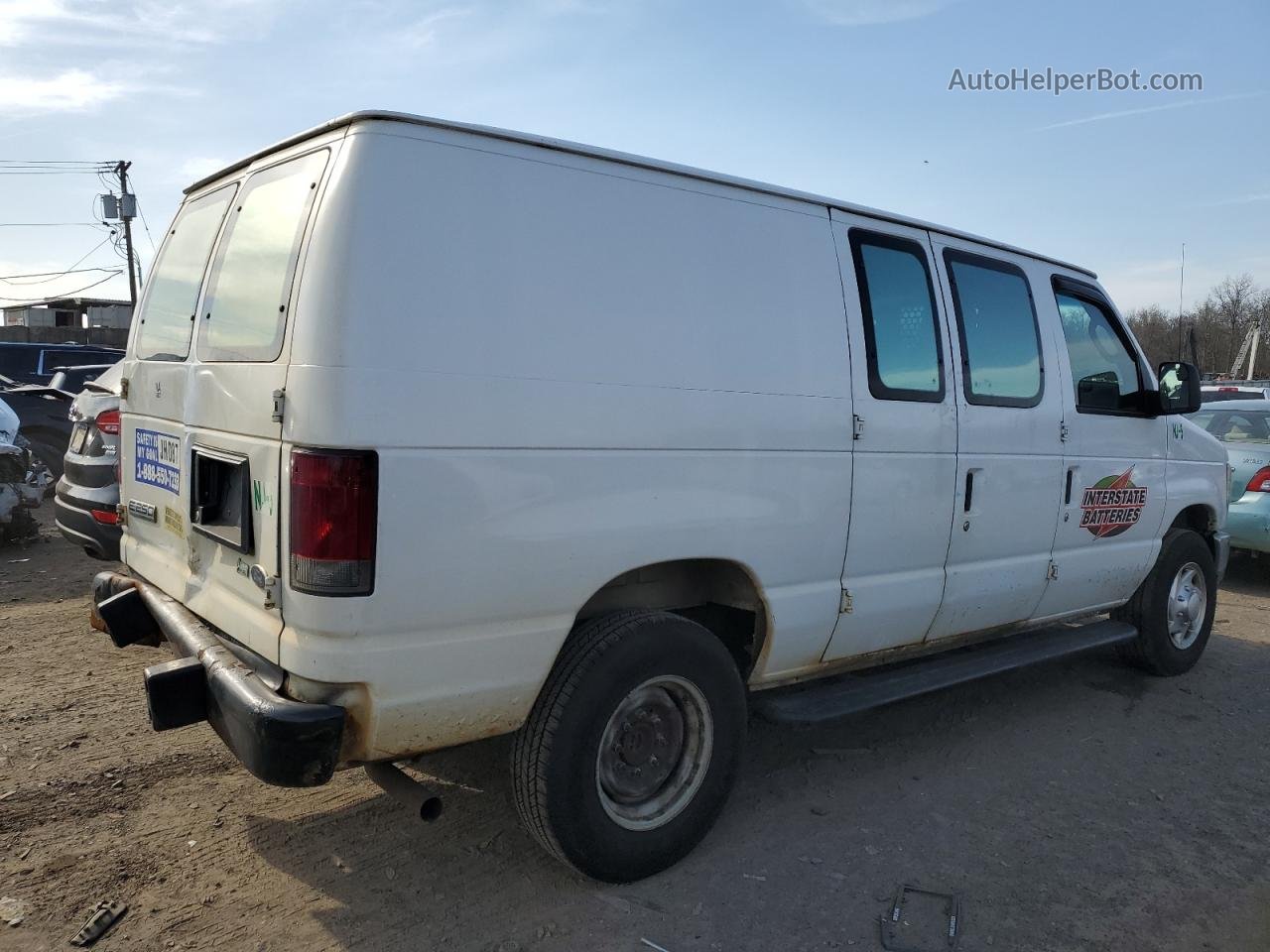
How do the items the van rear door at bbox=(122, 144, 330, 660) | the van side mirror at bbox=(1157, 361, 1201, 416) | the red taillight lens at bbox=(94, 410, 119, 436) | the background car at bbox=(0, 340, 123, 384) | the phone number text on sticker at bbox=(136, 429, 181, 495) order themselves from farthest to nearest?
the background car at bbox=(0, 340, 123, 384), the red taillight lens at bbox=(94, 410, 119, 436), the van side mirror at bbox=(1157, 361, 1201, 416), the phone number text on sticker at bbox=(136, 429, 181, 495), the van rear door at bbox=(122, 144, 330, 660)

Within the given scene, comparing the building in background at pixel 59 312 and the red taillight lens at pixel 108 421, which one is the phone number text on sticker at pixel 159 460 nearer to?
the red taillight lens at pixel 108 421

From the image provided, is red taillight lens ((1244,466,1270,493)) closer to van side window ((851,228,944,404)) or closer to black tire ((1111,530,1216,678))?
black tire ((1111,530,1216,678))

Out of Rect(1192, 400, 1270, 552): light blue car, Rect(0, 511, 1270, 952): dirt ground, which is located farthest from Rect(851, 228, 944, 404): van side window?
Rect(1192, 400, 1270, 552): light blue car

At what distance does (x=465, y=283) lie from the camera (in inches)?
108

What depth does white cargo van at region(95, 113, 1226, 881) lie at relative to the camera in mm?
2617

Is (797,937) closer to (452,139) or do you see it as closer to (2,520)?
(452,139)

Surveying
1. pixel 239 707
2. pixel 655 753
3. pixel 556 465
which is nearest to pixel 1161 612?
pixel 655 753

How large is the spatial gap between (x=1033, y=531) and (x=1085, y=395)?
825 millimetres

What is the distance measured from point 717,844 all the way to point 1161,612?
3.48 metres

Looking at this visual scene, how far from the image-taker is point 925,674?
4250mm

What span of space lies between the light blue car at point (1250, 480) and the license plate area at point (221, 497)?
298 inches

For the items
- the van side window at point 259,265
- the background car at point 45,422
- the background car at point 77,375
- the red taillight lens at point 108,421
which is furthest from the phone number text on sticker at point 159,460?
the background car at point 77,375

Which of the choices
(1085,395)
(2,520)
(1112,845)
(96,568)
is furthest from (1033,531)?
(2,520)

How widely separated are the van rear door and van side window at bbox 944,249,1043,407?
9.22ft
